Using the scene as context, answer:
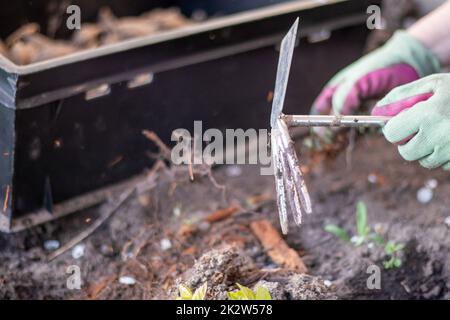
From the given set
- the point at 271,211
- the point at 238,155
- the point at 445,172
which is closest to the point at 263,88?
the point at 238,155

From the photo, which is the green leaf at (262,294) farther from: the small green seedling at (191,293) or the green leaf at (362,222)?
the green leaf at (362,222)

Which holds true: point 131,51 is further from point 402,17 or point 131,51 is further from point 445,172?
point 402,17

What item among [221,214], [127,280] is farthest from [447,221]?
[127,280]

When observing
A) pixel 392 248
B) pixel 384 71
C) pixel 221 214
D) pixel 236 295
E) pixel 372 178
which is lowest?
pixel 236 295

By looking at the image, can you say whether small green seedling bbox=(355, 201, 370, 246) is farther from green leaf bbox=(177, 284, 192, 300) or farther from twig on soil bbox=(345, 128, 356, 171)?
green leaf bbox=(177, 284, 192, 300)

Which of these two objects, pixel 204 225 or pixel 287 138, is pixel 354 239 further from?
pixel 287 138

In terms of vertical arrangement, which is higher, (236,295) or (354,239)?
(354,239)
